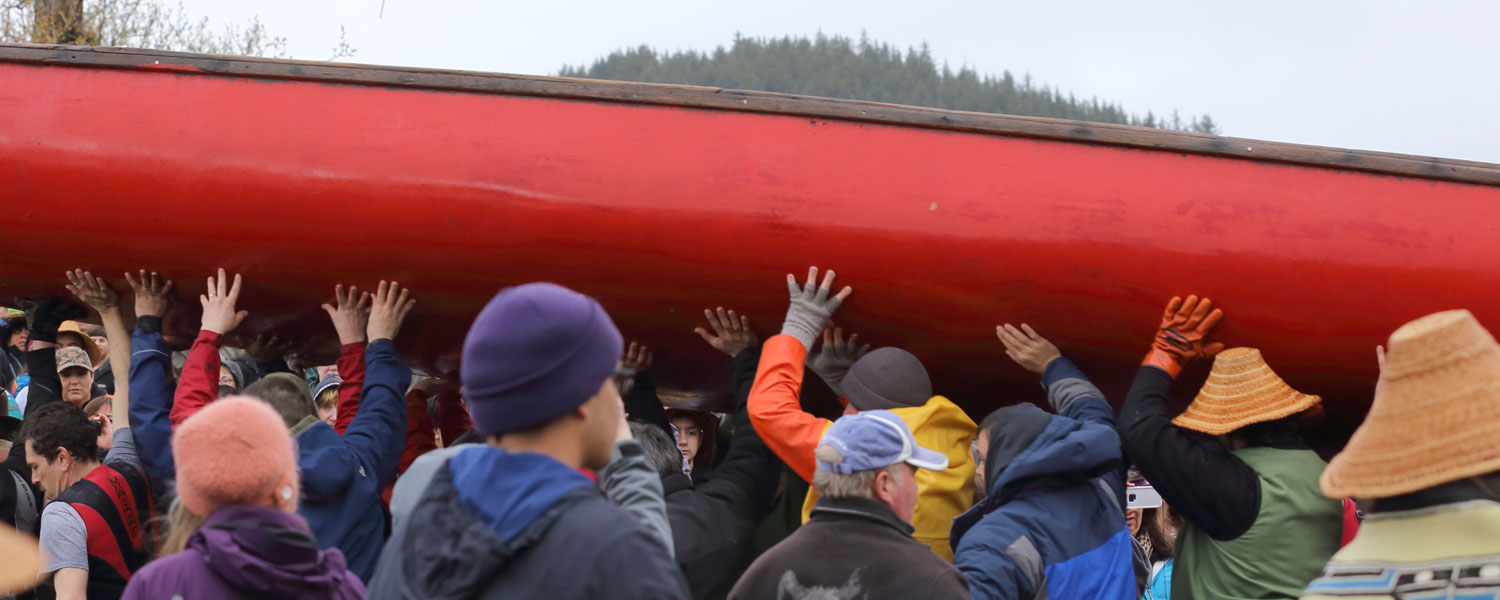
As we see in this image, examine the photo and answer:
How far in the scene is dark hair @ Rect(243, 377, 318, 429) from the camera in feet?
13.4

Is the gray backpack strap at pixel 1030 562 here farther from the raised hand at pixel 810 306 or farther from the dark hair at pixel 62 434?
the dark hair at pixel 62 434

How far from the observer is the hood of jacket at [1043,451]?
3748mm

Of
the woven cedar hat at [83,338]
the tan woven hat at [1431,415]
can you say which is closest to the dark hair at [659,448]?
the tan woven hat at [1431,415]

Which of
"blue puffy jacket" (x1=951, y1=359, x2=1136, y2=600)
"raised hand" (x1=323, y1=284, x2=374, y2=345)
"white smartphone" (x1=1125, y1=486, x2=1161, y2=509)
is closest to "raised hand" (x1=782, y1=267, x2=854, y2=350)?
"blue puffy jacket" (x1=951, y1=359, x2=1136, y2=600)

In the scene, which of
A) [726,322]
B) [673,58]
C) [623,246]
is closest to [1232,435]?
[726,322]

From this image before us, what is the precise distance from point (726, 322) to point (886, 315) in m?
0.54

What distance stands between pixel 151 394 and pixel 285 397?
58cm

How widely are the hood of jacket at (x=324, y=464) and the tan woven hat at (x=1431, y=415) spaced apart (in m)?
2.63

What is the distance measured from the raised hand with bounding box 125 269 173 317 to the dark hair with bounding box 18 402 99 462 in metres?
0.72

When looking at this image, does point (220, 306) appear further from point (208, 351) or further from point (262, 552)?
point (262, 552)

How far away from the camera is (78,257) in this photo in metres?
4.68

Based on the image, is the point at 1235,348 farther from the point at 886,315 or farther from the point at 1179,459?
the point at 886,315

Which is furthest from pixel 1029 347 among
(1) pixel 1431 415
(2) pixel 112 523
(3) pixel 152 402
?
(2) pixel 112 523

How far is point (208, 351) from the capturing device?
14.5 ft
